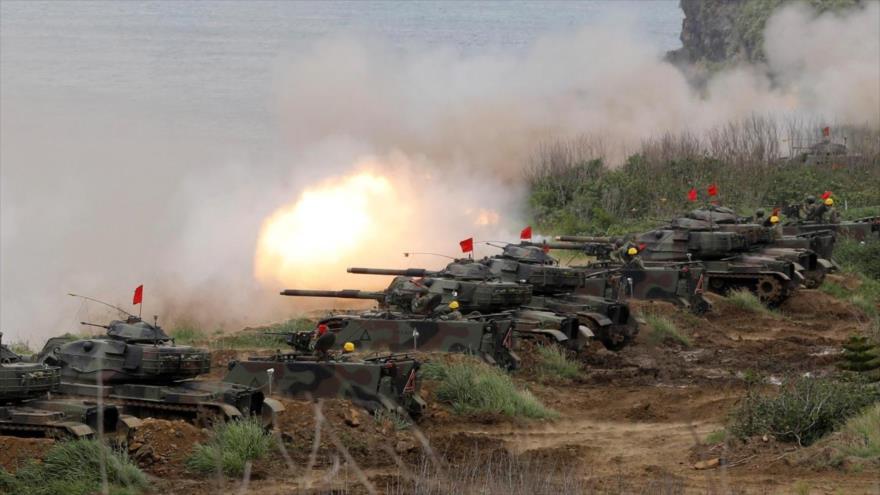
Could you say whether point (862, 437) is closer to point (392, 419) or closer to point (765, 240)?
point (392, 419)

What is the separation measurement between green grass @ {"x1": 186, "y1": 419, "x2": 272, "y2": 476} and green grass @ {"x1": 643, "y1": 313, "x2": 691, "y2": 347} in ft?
50.0

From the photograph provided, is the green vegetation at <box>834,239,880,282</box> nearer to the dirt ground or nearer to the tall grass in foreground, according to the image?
the dirt ground

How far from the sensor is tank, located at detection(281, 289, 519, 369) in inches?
1267

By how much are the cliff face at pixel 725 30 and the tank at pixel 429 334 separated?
6087cm

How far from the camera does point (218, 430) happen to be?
25.0 meters

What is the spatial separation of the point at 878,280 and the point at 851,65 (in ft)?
117

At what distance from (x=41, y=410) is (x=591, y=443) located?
27.6ft

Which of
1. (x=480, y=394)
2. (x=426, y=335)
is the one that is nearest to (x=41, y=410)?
(x=480, y=394)

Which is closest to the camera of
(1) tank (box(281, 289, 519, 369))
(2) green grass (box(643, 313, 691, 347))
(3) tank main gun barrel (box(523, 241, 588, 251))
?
(1) tank (box(281, 289, 519, 369))

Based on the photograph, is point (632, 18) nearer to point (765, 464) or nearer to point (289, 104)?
point (289, 104)

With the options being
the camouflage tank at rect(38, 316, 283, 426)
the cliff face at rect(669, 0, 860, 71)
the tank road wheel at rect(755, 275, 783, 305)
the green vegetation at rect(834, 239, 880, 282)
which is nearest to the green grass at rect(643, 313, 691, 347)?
the tank road wheel at rect(755, 275, 783, 305)

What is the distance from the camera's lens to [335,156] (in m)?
55.9

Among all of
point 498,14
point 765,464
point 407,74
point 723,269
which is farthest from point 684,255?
point 498,14

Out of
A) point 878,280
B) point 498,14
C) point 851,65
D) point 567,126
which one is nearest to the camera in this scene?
point 878,280
